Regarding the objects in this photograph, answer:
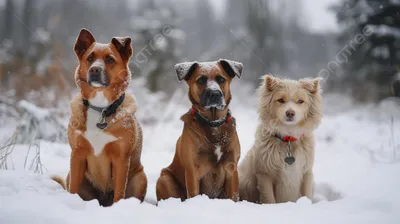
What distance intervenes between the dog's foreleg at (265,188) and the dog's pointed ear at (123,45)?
1948 millimetres

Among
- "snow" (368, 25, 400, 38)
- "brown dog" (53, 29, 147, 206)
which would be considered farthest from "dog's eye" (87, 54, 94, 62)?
"snow" (368, 25, 400, 38)

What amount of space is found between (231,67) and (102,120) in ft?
4.47

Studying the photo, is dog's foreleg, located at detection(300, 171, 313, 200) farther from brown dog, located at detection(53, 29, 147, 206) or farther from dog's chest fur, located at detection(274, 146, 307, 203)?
brown dog, located at detection(53, 29, 147, 206)

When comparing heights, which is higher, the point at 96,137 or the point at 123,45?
the point at 123,45

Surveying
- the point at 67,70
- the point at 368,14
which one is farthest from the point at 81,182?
the point at 368,14

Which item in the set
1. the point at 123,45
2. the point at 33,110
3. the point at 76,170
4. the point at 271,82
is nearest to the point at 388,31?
the point at 271,82

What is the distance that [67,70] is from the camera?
34.5 ft

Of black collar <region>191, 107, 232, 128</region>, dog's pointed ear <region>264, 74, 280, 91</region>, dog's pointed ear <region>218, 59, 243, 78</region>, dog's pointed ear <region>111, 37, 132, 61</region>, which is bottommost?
black collar <region>191, 107, 232, 128</region>

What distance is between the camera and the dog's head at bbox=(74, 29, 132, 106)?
2893mm

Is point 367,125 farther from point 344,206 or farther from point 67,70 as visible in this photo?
point 67,70

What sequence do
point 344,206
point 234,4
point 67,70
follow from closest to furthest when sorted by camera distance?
1. point 344,206
2. point 67,70
3. point 234,4

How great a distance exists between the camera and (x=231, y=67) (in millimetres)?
3273

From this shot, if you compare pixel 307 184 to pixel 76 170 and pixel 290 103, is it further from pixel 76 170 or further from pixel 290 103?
pixel 76 170

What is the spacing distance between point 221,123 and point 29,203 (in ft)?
5.90
